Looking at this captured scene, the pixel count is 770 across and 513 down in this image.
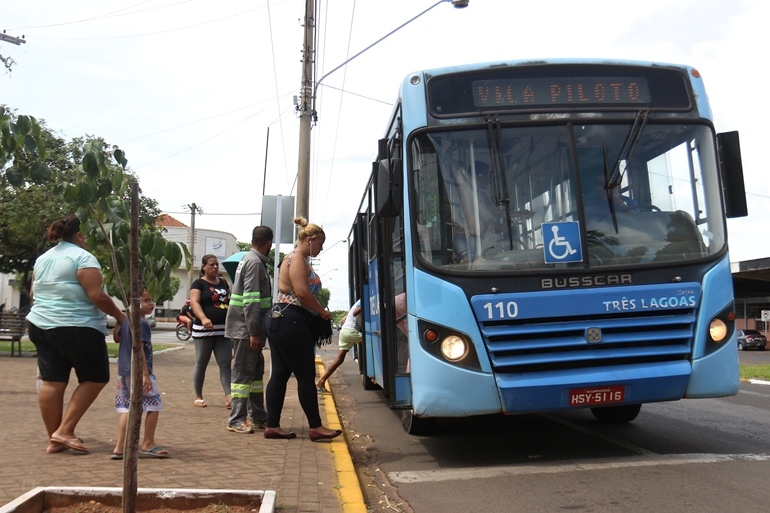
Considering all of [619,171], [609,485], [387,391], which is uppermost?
[619,171]

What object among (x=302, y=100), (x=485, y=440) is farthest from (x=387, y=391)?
(x=302, y=100)

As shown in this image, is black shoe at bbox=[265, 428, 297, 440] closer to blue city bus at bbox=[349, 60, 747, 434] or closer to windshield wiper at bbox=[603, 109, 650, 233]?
blue city bus at bbox=[349, 60, 747, 434]

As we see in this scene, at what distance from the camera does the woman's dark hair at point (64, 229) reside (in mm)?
5695

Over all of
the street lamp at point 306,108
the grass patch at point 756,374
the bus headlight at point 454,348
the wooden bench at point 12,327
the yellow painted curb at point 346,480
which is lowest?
the grass patch at point 756,374

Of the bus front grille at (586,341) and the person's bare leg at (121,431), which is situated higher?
the bus front grille at (586,341)

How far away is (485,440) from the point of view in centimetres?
698

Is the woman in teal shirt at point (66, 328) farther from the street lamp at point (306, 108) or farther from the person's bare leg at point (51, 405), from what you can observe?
the street lamp at point (306, 108)

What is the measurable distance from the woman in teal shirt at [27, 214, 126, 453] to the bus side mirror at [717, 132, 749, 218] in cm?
480

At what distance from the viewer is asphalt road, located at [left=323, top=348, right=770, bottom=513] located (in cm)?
467

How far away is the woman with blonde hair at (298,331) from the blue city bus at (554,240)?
677 millimetres

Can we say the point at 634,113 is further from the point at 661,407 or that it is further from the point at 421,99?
the point at 661,407

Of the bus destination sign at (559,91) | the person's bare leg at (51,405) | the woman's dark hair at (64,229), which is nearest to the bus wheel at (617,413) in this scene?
the bus destination sign at (559,91)

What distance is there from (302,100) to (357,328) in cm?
647

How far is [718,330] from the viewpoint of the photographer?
5.62m
